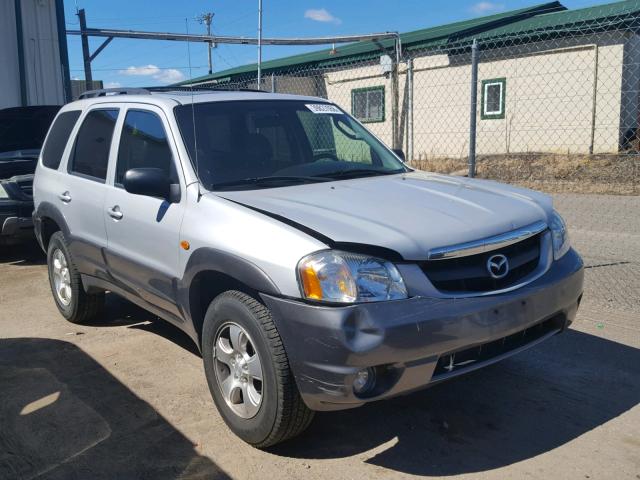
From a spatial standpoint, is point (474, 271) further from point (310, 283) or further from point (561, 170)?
point (561, 170)

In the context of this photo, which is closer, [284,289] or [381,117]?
[284,289]

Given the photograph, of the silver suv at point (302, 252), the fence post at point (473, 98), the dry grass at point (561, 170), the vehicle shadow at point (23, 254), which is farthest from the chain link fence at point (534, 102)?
the silver suv at point (302, 252)

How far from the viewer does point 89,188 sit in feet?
15.3

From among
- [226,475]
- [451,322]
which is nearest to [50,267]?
[226,475]

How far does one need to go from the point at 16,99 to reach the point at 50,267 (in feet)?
34.7

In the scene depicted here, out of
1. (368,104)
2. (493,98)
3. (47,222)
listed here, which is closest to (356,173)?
(47,222)

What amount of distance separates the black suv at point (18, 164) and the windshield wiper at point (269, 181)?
4.66m

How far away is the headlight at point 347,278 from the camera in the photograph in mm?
2715

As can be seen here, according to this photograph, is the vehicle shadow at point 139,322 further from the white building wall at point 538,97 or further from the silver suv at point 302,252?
the white building wall at point 538,97

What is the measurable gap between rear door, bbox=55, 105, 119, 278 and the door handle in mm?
168

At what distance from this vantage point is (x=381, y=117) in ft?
64.4

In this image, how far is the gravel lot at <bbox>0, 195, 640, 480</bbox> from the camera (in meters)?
3.06

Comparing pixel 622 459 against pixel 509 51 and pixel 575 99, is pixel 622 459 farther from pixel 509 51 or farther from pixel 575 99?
pixel 509 51

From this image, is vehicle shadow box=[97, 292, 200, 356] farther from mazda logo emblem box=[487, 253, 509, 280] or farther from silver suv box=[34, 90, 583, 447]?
mazda logo emblem box=[487, 253, 509, 280]
